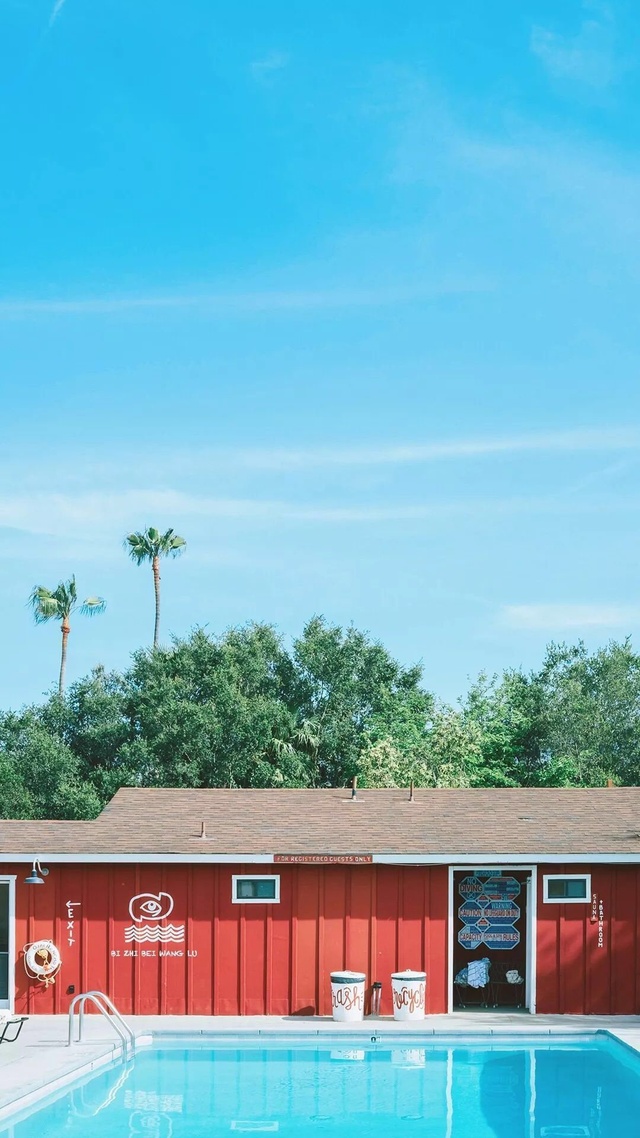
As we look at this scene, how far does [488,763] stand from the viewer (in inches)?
1646

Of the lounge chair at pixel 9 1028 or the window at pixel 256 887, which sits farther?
the window at pixel 256 887

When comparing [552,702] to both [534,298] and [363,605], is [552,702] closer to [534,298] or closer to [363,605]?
[363,605]

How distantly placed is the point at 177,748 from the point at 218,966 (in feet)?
74.3

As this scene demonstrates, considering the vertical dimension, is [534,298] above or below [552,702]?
above

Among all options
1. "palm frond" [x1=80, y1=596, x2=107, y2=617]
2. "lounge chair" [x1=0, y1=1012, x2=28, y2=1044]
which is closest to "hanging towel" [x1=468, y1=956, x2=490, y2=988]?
"lounge chair" [x1=0, y1=1012, x2=28, y2=1044]

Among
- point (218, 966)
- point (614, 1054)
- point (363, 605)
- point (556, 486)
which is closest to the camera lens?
point (614, 1054)

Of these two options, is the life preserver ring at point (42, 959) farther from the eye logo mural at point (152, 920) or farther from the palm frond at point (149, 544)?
the palm frond at point (149, 544)

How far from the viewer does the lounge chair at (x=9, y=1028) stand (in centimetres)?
1455

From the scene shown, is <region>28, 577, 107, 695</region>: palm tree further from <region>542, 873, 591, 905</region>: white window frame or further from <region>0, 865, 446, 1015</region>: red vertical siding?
<region>542, 873, 591, 905</region>: white window frame

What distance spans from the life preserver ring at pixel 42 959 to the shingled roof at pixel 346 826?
128 centimetres

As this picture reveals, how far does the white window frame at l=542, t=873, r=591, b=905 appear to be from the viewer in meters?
17.8

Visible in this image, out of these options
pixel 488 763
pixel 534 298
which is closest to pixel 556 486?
pixel 534 298

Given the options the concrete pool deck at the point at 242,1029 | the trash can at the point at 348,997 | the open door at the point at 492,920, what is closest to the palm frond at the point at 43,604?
the open door at the point at 492,920

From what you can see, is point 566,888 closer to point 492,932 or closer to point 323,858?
point 492,932
